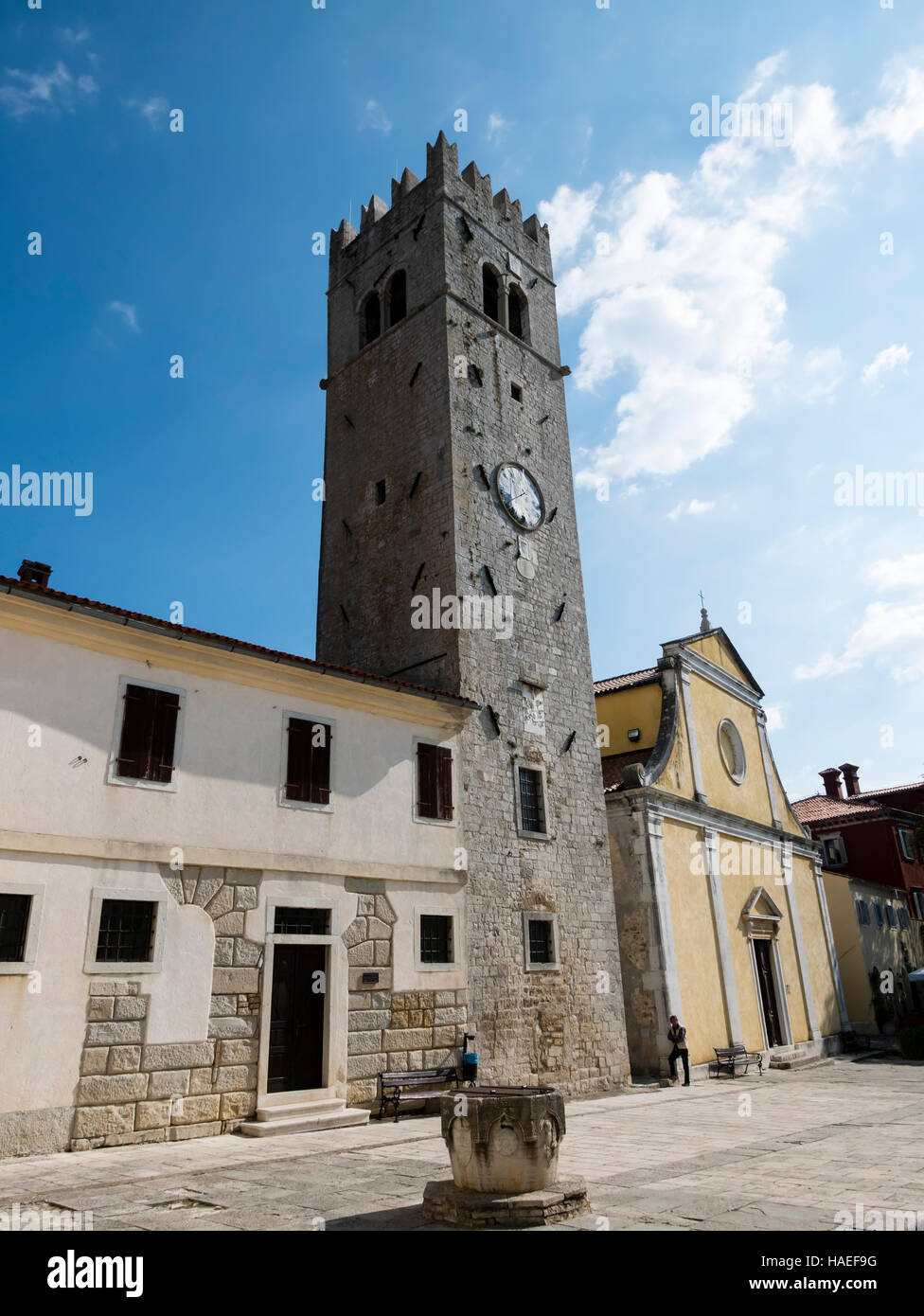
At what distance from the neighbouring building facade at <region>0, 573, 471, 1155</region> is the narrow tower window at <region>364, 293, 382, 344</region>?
41.0 feet

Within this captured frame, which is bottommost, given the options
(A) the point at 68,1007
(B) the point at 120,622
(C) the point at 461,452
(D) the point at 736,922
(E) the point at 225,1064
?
(E) the point at 225,1064

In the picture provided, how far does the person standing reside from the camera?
17953 millimetres

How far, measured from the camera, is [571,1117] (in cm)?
1359

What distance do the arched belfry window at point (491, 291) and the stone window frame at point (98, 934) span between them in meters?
17.0

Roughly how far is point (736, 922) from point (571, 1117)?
1078 centimetres

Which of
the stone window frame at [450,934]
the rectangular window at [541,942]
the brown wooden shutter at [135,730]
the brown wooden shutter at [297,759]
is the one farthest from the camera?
the rectangular window at [541,942]

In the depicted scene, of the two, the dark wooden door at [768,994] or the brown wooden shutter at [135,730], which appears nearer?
the brown wooden shutter at [135,730]

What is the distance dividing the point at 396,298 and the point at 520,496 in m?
7.07

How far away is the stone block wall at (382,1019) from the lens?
43.1ft

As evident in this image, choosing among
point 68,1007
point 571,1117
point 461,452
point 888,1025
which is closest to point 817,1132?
point 571,1117

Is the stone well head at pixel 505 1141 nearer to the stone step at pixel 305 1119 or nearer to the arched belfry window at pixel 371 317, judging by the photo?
the stone step at pixel 305 1119

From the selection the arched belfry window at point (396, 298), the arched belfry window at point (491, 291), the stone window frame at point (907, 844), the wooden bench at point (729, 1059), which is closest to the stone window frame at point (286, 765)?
the wooden bench at point (729, 1059)

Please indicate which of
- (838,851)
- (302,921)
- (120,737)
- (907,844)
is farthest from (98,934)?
(907,844)

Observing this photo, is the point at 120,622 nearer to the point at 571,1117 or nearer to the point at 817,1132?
the point at 571,1117
